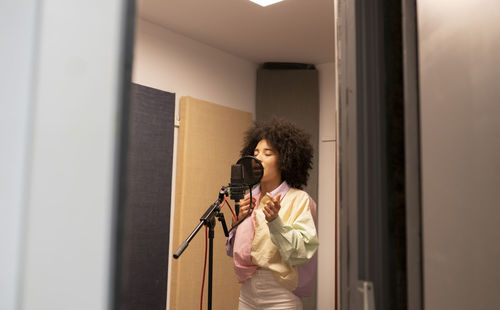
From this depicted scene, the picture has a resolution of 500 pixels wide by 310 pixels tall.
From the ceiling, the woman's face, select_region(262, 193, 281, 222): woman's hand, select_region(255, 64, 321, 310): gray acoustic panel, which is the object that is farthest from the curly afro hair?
select_region(255, 64, 321, 310): gray acoustic panel

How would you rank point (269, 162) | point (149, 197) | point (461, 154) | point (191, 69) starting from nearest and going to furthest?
1. point (461, 154)
2. point (269, 162)
3. point (149, 197)
4. point (191, 69)

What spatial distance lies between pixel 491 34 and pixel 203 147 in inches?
100

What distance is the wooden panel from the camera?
9.66 ft

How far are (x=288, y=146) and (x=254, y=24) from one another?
4.00ft

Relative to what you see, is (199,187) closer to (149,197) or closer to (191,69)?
(149,197)

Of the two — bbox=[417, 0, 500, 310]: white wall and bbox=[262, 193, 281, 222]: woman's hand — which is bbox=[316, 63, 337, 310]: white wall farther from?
bbox=[417, 0, 500, 310]: white wall

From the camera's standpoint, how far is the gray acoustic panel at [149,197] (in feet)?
8.73

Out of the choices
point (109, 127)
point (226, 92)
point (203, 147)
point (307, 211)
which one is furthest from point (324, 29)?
→ point (109, 127)

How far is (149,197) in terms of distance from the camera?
2.76m

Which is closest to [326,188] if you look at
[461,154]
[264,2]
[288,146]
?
[288,146]

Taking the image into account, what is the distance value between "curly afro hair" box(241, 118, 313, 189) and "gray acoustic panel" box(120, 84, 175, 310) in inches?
31.3

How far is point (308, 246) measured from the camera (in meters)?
1.83

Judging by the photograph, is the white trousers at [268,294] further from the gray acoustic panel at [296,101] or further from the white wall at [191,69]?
the gray acoustic panel at [296,101]

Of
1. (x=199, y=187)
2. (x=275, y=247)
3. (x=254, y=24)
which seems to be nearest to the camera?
(x=275, y=247)
